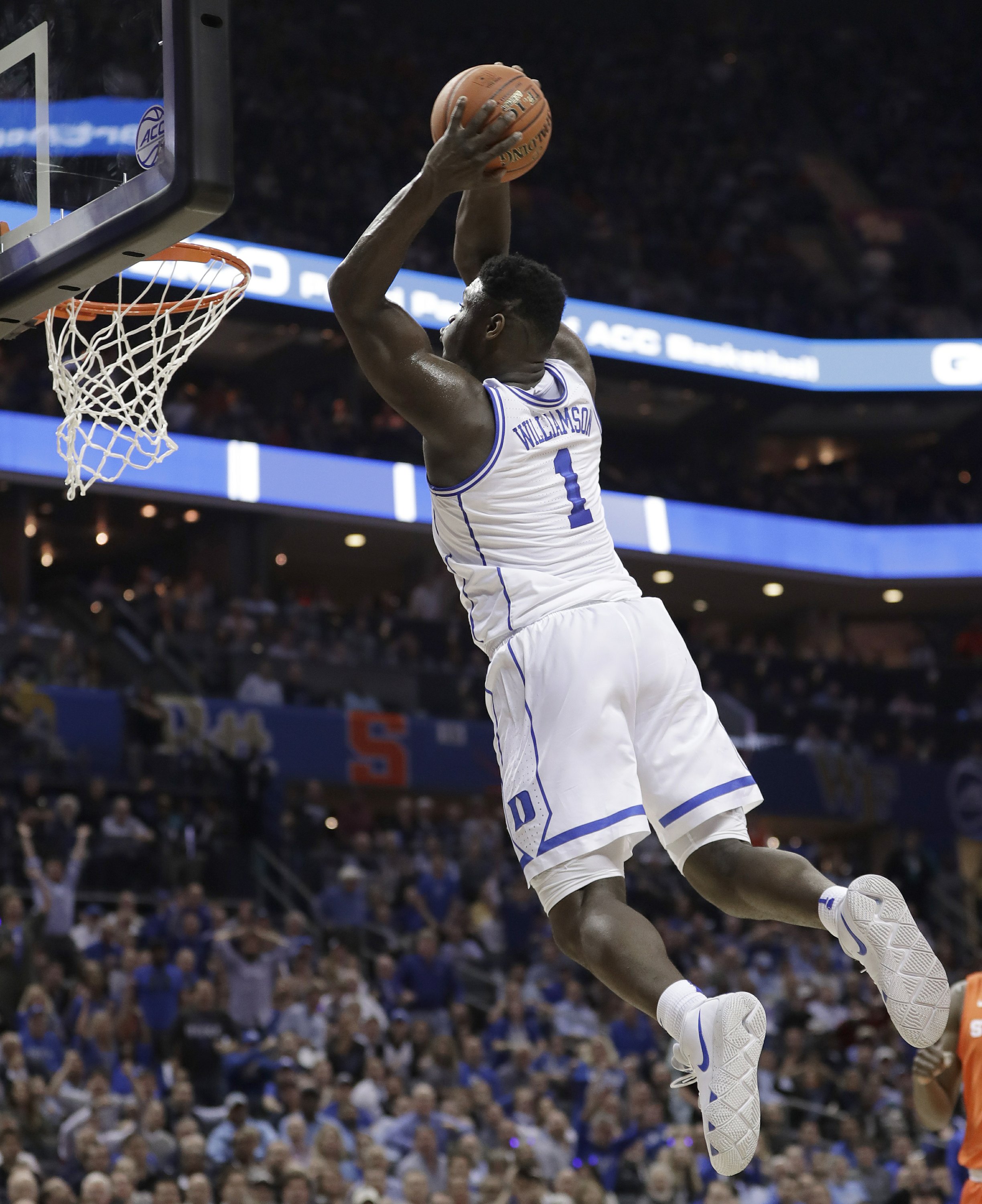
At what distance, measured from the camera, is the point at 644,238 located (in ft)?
83.4

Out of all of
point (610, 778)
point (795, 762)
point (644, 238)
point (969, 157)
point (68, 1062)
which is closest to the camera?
point (610, 778)

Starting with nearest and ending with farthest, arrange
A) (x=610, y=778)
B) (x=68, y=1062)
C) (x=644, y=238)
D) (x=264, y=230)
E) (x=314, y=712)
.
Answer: (x=610, y=778)
(x=68, y=1062)
(x=314, y=712)
(x=264, y=230)
(x=644, y=238)

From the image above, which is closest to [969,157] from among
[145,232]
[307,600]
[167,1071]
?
[307,600]

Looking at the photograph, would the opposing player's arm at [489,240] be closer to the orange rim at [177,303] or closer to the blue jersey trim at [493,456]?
the blue jersey trim at [493,456]

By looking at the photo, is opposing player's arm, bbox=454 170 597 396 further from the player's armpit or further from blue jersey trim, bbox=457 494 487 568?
blue jersey trim, bbox=457 494 487 568

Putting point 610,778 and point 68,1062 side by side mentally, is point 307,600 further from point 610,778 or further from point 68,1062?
point 610,778

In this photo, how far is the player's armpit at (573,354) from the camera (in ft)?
16.4

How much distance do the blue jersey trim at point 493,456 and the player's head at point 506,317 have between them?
0.24 metres

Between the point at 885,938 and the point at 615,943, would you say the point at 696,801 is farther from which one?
the point at 885,938

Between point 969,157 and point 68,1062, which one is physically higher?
point 969,157

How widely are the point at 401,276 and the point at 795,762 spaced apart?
812 centimetres

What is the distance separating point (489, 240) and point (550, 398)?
649 mm

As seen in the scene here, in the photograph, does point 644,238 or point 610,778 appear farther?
point 644,238

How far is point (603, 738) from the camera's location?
167 inches
